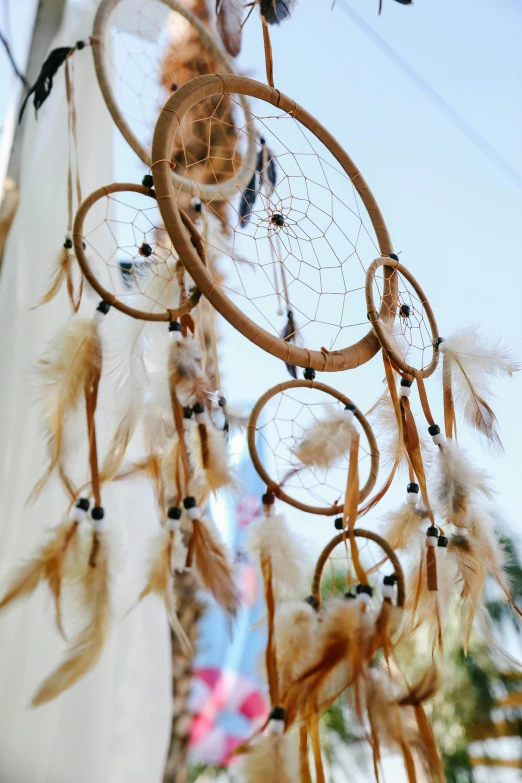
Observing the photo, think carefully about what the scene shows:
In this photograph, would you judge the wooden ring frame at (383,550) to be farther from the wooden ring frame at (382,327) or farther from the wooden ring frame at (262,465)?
the wooden ring frame at (382,327)

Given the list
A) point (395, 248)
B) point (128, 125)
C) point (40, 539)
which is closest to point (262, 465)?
point (40, 539)

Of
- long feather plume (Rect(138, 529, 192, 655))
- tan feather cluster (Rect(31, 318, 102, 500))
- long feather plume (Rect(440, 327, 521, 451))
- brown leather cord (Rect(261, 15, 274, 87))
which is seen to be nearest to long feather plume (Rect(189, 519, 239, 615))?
long feather plume (Rect(138, 529, 192, 655))

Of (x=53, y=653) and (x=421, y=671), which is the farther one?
(x=53, y=653)

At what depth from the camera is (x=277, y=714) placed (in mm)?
560

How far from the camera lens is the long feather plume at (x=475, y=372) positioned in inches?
27.4

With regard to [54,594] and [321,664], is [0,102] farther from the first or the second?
[321,664]

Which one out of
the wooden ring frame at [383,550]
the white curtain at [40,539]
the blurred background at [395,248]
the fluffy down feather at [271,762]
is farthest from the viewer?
the blurred background at [395,248]

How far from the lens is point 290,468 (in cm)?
68

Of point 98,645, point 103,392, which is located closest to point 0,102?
point 103,392

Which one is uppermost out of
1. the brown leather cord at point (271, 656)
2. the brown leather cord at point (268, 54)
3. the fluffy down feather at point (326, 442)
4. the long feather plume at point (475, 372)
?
the brown leather cord at point (268, 54)

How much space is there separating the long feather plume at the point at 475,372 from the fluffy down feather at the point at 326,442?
120mm

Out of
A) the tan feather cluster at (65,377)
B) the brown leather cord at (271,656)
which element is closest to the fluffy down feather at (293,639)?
the brown leather cord at (271,656)

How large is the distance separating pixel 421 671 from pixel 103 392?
53 cm

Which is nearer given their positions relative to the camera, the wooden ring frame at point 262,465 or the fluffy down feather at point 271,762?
the fluffy down feather at point 271,762
